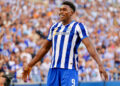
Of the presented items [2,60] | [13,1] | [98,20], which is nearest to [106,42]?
[98,20]

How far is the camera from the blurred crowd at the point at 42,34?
1008 cm

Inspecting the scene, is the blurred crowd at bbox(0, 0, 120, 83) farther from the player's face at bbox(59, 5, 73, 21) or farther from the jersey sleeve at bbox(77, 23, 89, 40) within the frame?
the jersey sleeve at bbox(77, 23, 89, 40)

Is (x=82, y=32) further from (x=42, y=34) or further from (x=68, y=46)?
(x=42, y=34)

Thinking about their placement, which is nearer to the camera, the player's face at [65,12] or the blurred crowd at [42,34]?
the player's face at [65,12]

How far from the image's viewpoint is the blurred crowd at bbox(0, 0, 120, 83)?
1008 cm

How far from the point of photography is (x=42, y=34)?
478 inches

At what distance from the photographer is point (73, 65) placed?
15.2 feet

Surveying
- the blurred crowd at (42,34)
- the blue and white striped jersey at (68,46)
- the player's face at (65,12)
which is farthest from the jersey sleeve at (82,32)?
the blurred crowd at (42,34)

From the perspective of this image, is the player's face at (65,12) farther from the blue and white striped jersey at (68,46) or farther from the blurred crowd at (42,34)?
the blurred crowd at (42,34)

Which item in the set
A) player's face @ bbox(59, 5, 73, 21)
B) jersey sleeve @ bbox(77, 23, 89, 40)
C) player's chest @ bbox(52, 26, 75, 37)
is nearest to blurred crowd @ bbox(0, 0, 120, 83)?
player's chest @ bbox(52, 26, 75, 37)

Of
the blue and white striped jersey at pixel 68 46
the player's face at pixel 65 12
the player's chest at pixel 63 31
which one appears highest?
the player's face at pixel 65 12

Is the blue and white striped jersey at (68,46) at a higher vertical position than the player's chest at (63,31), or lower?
lower

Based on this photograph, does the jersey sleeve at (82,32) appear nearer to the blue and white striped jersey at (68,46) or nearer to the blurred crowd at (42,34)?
the blue and white striped jersey at (68,46)

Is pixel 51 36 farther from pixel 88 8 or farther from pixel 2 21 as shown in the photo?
pixel 88 8
